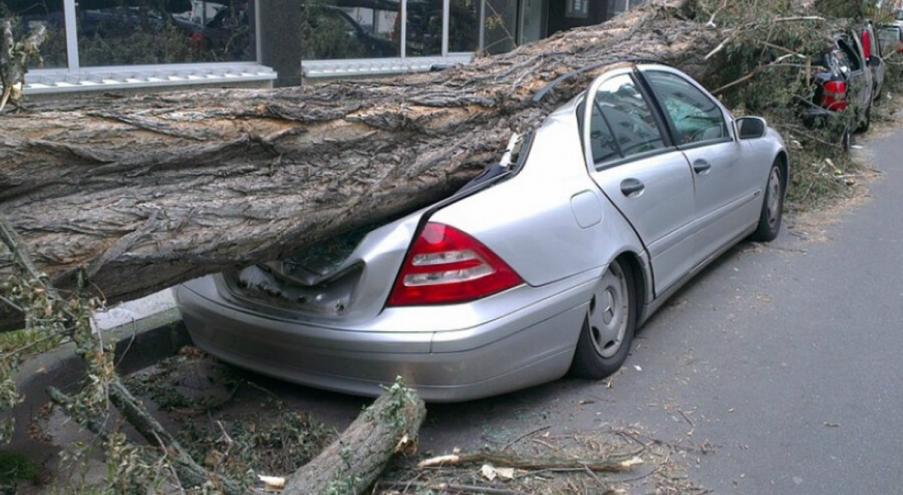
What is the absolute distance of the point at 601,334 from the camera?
15.7 feet

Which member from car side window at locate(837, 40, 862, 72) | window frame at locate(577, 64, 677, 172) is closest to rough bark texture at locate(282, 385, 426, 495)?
window frame at locate(577, 64, 677, 172)

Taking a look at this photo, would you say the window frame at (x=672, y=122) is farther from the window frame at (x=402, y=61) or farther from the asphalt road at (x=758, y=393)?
the window frame at (x=402, y=61)

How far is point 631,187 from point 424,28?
26.6ft

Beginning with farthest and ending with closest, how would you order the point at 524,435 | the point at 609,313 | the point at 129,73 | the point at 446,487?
the point at 129,73 → the point at 609,313 → the point at 524,435 → the point at 446,487

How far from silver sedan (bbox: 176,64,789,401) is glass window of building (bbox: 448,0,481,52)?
8.02 m

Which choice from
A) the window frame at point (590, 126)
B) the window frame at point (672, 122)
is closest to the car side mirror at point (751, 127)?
the window frame at point (672, 122)

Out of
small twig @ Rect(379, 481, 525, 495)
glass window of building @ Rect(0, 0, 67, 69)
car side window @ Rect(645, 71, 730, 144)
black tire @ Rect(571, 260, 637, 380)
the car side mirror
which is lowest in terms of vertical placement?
small twig @ Rect(379, 481, 525, 495)

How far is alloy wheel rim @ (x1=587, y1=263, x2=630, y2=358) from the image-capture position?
470cm

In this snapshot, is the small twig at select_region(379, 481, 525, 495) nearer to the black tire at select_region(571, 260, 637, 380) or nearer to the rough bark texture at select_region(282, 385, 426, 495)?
the rough bark texture at select_region(282, 385, 426, 495)

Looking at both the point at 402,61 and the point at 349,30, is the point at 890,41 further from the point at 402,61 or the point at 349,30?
the point at 349,30

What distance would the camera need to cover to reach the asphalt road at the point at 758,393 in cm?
404

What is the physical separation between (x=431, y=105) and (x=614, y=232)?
1154 millimetres

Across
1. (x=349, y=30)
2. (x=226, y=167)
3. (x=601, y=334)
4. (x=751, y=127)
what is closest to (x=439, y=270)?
(x=226, y=167)

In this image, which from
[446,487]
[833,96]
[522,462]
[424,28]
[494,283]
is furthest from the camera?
[424,28]
